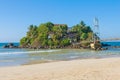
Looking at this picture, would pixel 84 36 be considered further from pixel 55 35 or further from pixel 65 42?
pixel 55 35

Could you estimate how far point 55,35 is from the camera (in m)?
89.6

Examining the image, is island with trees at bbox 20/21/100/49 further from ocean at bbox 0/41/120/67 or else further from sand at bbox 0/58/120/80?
sand at bbox 0/58/120/80

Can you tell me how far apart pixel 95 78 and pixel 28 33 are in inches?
3479

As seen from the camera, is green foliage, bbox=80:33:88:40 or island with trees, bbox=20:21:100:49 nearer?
island with trees, bbox=20:21:100:49

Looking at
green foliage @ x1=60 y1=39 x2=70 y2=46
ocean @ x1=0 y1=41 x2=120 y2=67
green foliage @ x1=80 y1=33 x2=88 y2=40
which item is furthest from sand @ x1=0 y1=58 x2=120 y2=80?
green foliage @ x1=80 y1=33 x2=88 y2=40

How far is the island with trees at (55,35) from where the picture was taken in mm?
87250

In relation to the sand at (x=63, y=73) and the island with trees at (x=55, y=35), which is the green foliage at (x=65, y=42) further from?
the sand at (x=63, y=73)

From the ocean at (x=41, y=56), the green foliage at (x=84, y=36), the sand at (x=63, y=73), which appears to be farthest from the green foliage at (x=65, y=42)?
the sand at (x=63, y=73)

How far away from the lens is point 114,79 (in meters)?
13.0

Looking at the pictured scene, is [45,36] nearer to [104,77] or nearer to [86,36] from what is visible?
[86,36]

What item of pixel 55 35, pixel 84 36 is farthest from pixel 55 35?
pixel 84 36

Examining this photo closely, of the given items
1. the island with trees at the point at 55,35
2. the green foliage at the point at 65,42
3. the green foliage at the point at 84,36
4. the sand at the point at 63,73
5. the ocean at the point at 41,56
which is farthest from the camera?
the green foliage at the point at 84,36

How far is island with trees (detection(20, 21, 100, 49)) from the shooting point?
87.2m

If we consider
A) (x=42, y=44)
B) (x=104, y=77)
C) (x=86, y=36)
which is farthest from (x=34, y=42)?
(x=104, y=77)
